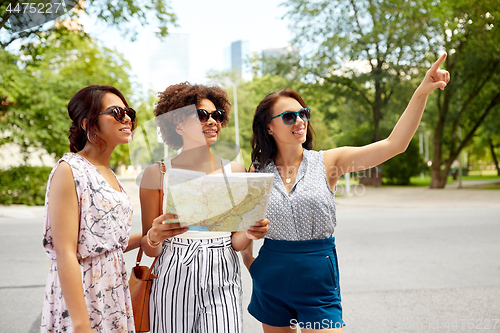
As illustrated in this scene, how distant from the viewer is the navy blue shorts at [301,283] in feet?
6.55

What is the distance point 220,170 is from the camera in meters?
1.46

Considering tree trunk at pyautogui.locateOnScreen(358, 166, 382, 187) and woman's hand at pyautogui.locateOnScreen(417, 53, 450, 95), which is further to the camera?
tree trunk at pyautogui.locateOnScreen(358, 166, 382, 187)

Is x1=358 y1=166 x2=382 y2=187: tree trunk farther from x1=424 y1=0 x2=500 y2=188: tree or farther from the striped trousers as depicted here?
the striped trousers

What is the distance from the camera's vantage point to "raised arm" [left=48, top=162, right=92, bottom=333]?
1.55 meters

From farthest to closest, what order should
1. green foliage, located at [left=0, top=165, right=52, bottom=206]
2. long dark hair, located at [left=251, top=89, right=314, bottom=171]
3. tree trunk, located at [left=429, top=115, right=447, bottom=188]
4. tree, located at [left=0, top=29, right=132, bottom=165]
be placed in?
tree trunk, located at [left=429, top=115, right=447, bottom=188]
green foliage, located at [left=0, top=165, right=52, bottom=206]
tree, located at [left=0, top=29, right=132, bottom=165]
long dark hair, located at [left=251, top=89, right=314, bottom=171]

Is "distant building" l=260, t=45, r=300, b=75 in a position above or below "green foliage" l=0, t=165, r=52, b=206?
above

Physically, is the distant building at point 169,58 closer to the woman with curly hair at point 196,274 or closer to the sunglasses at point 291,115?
the woman with curly hair at point 196,274

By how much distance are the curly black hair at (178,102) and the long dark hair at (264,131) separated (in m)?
0.32

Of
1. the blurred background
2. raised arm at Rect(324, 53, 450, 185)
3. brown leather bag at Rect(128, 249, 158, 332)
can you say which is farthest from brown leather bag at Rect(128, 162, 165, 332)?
the blurred background

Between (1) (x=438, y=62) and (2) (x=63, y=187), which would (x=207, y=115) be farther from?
(1) (x=438, y=62)

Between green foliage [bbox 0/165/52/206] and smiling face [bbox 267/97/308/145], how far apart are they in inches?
537

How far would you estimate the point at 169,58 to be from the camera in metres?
1.39

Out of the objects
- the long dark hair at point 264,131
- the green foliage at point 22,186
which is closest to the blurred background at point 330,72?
the green foliage at point 22,186

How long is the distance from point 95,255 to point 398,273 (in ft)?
15.9
